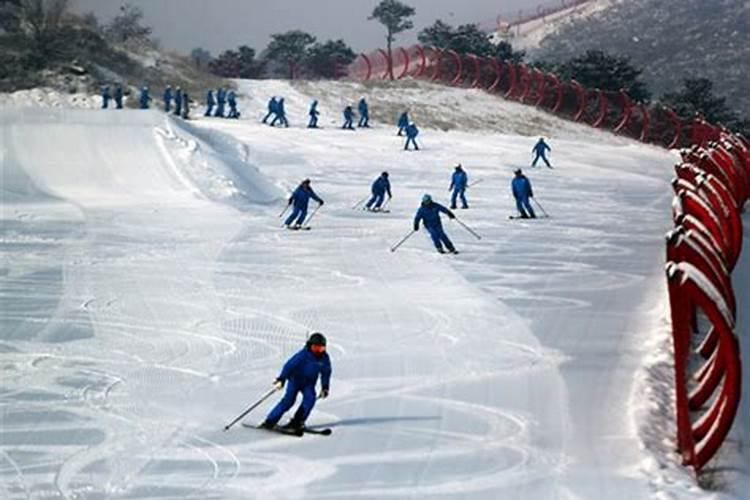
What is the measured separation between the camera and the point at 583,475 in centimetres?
761

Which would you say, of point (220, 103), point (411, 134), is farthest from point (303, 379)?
point (220, 103)

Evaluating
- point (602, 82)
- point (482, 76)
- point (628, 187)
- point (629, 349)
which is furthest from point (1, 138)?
point (602, 82)

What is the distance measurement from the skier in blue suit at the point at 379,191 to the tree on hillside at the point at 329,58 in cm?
3361

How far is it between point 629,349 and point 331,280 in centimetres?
485

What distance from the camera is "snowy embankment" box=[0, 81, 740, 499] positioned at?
771 cm

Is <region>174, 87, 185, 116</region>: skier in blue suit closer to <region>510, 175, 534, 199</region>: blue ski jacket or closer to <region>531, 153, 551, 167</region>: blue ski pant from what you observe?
<region>531, 153, 551, 167</region>: blue ski pant

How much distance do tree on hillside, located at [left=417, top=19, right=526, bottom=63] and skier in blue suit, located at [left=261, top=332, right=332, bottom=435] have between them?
143 ft

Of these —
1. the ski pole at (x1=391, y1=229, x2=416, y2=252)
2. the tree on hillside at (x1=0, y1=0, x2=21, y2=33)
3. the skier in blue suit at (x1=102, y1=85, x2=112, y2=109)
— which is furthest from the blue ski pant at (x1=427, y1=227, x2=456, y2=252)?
the tree on hillside at (x1=0, y1=0, x2=21, y2=33)

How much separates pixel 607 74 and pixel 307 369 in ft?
130

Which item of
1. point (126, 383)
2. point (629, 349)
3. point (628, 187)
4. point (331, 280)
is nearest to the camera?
point (126, 383)

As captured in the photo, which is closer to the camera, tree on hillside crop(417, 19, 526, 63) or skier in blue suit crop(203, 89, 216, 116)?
skier in blue suit crop(203, 89, 216, 116)

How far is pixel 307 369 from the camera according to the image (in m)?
8.23

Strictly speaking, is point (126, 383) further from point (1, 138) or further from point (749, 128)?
point (749, 128)

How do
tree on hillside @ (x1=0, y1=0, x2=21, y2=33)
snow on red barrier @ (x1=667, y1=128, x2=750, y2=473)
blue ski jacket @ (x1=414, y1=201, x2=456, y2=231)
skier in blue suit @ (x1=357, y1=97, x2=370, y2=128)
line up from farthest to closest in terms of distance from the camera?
tree on hillside @ (x1=0, y1=0, x2=21, y2=33) → skier in blue suit @ (x1=357, y1=97, x2=370, y2=128) → blue ski jacket @ (x1=414, y1=201, x2=456, y2=231) → snow on red barrier @ (x1=667, y1=128, x2=750, y2=473)
